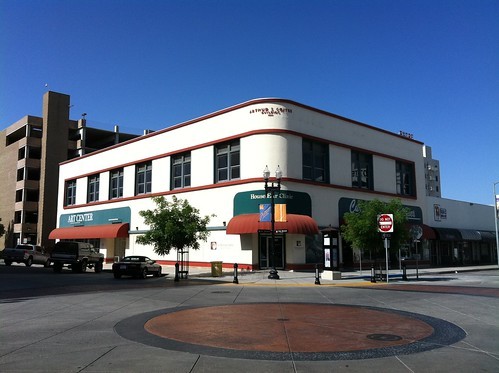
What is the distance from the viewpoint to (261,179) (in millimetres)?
31875

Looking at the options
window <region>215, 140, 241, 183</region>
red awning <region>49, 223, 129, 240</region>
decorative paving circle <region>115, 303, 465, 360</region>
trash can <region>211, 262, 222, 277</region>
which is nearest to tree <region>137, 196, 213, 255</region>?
trash can <region>211, 262, 222, 277</region>

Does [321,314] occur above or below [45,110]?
below

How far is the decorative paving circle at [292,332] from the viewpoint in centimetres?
793

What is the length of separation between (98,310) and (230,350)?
6.42 m

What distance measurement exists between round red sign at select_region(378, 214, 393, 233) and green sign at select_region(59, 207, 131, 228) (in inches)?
1046

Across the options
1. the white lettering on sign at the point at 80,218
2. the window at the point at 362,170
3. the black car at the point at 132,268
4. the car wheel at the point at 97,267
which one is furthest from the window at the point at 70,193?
the window at the point at 362,170

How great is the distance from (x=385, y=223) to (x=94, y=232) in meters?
31.3

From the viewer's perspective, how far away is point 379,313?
12391 millimetres

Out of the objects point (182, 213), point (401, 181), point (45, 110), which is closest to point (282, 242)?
point (182, 213)

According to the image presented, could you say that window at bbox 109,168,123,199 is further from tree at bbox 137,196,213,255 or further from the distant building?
the distant building

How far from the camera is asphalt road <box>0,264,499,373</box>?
7035 millimetres

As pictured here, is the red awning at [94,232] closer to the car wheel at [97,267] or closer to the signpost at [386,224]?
the car wheel at [97,267]

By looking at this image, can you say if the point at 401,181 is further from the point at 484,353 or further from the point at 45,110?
the point at 45,110

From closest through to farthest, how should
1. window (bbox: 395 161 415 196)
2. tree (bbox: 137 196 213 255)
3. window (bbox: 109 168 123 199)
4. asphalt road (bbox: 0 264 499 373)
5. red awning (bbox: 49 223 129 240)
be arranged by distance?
asphalt road (bbox: 0 264 499 373) → tree (bbox: 137 196 213 255) → red awning (bbox: 49 223 129 240) → window (bbox: 395 161 415 196) → window (bbox: 109 168 123 199)
